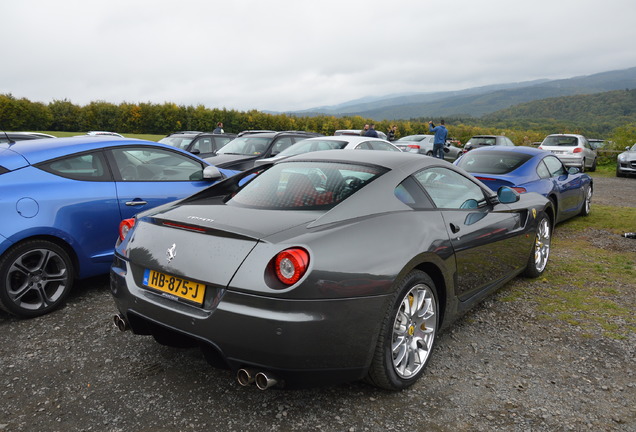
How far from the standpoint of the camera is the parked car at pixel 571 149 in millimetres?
17469

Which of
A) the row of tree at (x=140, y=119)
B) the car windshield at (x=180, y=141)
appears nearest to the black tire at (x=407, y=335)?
the car windshield at (x=180, y=141)

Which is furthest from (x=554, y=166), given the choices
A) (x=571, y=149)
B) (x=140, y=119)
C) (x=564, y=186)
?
(x=140, y=119)

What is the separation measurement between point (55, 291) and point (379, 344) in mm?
2989

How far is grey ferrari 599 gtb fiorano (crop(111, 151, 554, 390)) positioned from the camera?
224 cm

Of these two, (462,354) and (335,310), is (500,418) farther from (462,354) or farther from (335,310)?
(335,310)

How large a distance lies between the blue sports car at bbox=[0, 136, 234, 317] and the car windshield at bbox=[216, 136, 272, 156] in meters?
6.19

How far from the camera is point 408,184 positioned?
308 centimetres

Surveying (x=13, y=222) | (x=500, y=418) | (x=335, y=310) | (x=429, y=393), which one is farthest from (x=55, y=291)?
(x=500, y=418)

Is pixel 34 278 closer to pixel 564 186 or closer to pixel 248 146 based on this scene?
pixel 564 186

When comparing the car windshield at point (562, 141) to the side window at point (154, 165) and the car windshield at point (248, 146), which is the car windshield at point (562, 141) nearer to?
the car windshield at point (248, 146)

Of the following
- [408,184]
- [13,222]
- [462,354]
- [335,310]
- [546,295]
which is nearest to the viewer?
[335,310]

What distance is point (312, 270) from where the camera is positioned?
2244 mm

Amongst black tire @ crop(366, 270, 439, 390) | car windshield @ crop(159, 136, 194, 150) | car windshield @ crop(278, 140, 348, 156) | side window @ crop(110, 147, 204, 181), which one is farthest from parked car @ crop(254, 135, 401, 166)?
black tire @ crop(366, 270, 439, 390)

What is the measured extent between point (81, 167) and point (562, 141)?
18.6 m
